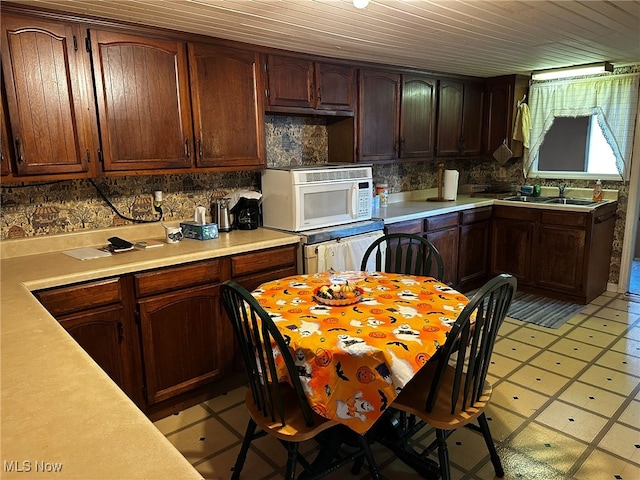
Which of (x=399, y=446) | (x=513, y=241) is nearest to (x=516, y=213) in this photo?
(x=513, y=241)

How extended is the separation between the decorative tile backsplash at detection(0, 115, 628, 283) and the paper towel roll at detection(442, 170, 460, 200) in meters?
0.49

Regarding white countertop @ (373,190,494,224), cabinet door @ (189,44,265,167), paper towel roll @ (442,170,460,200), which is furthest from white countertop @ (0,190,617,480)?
paper towel roll @ (442,170,460,200)

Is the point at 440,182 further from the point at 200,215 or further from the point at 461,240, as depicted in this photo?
the point at 200,215

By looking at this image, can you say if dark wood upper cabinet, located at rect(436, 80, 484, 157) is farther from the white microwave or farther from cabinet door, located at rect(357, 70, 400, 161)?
the white microwave

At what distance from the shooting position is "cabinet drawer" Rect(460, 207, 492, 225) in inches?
165

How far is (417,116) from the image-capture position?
4070mm

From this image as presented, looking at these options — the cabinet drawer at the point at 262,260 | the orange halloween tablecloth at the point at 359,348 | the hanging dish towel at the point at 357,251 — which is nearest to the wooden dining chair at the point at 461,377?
the orange halloween tablecloth at the point at 359,348

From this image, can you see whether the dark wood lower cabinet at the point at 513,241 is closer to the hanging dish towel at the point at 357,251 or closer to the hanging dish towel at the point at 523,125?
the hanging dish towel at the point at 523,125

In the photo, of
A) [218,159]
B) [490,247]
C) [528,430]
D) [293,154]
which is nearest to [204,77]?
[218,159]

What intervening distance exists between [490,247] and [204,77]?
10.8ft

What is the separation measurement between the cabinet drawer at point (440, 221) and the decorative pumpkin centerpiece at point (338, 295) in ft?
6.51

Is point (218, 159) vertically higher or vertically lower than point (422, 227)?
higher

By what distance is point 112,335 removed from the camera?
7.35ft

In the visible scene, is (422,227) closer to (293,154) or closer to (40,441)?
(293,154)
